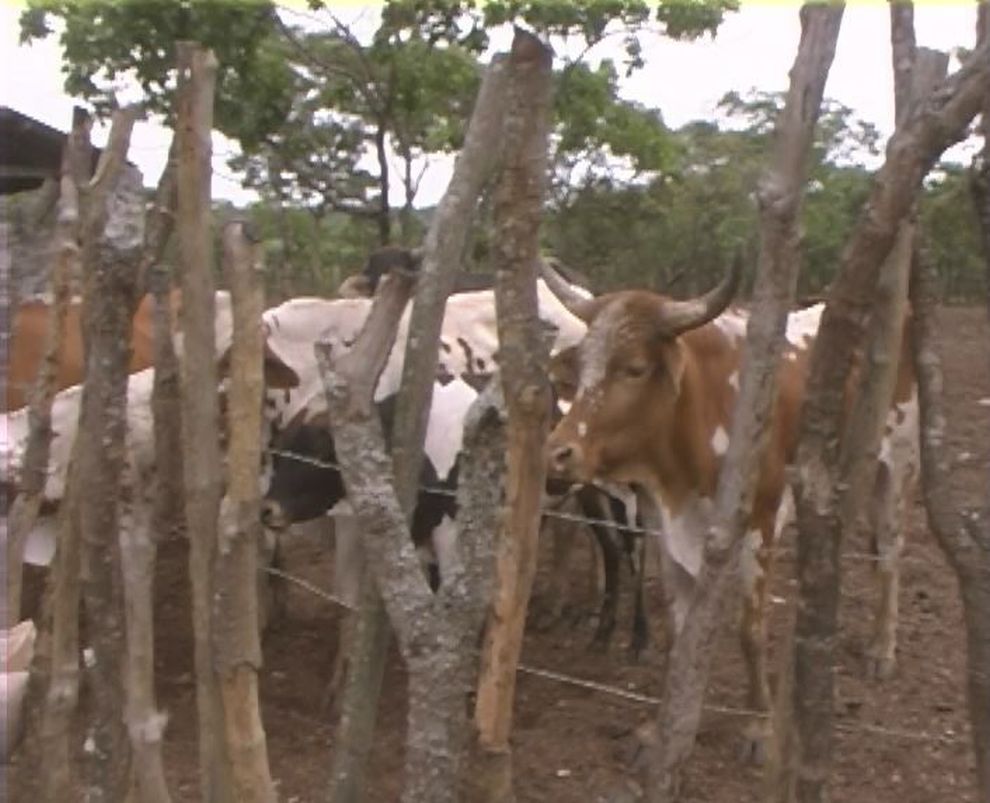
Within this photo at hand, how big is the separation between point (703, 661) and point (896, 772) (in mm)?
2405

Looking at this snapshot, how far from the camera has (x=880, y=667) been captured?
5965mm

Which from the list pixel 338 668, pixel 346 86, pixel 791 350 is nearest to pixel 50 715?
pixel 338 668

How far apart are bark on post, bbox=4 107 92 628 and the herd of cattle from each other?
0.26 meters

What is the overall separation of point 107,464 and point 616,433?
2.36 m

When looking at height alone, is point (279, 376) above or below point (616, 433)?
above

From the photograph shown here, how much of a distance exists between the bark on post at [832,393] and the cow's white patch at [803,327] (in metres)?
3.44

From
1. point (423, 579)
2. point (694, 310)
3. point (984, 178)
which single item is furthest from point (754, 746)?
point (984, 178)

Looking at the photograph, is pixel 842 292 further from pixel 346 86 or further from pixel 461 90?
pixel 346 86

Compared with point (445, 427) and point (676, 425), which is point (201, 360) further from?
point (445, 427)

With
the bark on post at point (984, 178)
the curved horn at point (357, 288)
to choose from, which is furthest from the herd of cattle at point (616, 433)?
the bark on post at point (984, 178)

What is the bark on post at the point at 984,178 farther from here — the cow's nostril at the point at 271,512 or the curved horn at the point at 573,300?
the cow's nostril at the point at 271,512

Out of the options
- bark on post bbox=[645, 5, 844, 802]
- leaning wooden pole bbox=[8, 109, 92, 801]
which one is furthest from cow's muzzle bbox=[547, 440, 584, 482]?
bark on post bbox=[645, 5, 844, 802]

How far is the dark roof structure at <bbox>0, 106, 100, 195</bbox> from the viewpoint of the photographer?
716cm

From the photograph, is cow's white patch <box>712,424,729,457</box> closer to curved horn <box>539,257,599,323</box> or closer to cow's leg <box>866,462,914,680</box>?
curved horn <box>539,257,599,323</box>
